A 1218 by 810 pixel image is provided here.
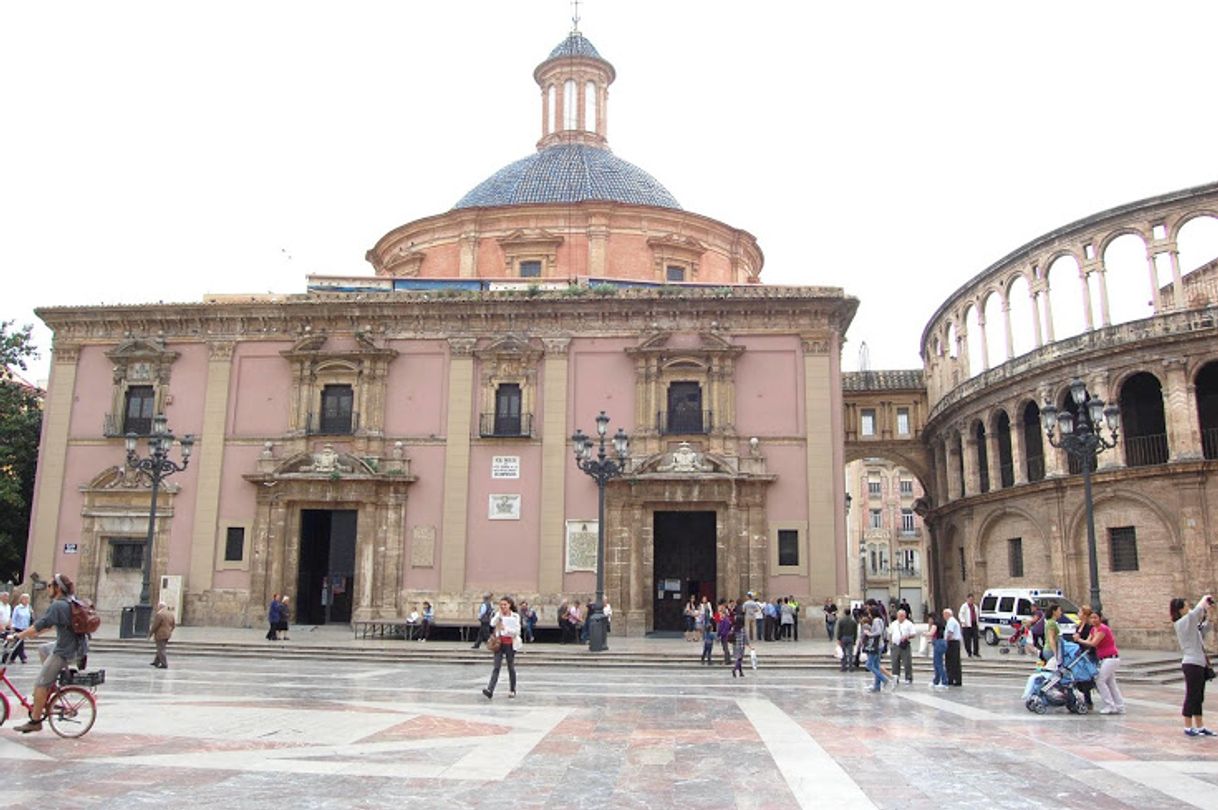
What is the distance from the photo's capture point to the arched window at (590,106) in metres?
38.3

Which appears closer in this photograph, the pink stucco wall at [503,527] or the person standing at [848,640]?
the person standing at [848,640]

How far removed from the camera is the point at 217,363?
28438 mm

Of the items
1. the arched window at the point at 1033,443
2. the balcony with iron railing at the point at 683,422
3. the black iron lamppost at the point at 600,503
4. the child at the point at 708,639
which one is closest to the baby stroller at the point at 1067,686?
the child at the point at 708,639

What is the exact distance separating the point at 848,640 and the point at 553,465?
420 inches

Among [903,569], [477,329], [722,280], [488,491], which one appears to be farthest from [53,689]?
[903,569]

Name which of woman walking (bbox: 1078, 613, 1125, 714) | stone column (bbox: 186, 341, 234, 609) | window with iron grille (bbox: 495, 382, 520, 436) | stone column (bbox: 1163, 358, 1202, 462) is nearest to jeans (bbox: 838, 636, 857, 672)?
woman walking (bbox: 1078, 613, 1125, 714)

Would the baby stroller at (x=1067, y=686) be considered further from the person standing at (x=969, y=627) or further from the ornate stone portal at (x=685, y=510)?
the ornate stone portal at (x=685, y=510)

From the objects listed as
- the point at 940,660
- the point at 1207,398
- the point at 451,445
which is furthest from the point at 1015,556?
the point at 451,445

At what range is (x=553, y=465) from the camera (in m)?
26.8

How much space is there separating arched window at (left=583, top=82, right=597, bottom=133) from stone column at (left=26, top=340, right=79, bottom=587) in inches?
794

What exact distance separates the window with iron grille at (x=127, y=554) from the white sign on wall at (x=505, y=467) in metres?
10.5

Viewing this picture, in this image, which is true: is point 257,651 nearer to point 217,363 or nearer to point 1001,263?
point 217,363

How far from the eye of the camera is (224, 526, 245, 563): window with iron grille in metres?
27.2

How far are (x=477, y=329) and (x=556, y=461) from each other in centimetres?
460
